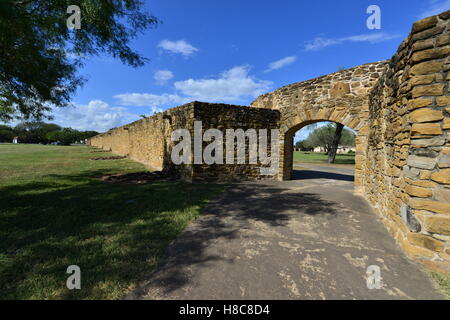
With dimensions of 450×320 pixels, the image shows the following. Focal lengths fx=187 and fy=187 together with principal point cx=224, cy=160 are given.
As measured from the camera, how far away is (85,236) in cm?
303

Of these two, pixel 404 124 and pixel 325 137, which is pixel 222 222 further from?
pixel 325 137

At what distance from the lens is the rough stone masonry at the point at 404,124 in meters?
2.56

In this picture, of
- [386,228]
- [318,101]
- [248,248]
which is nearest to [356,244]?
[386,228]

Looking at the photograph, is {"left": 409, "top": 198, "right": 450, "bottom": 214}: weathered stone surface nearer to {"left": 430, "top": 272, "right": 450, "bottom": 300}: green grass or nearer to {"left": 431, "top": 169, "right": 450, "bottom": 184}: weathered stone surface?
A: {"left": 431, "top": 169, "right": 450, "bottom": 184}: weathered stone surface

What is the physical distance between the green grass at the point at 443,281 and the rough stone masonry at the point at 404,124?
0.48 ft

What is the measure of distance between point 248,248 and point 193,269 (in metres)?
0.90

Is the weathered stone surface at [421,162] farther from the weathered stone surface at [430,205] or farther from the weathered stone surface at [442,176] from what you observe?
the weathered stone surface at [430,205]

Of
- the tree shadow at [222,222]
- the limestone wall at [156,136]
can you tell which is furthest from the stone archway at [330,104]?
the limestone wall at [156,136]

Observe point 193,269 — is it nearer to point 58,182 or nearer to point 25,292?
point 25,292

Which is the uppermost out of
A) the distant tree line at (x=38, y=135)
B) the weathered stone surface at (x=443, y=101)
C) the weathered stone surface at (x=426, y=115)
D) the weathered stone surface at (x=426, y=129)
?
the distant tree line at (x=38, y=135)

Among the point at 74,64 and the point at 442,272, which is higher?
the point at 74,64

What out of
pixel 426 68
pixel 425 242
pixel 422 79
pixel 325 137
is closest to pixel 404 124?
pixel 422 79

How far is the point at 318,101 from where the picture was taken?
23.6 feet

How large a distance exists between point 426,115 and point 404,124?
1.37 feet
